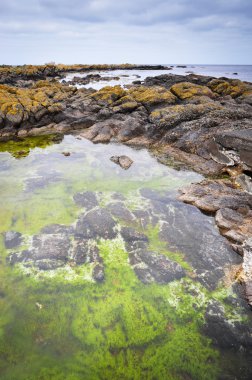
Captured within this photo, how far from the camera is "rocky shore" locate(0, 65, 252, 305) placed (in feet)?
34.6

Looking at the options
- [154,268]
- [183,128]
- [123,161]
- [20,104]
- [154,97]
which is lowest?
[154,268]

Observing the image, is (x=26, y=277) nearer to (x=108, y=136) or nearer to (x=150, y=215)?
(x=150, y=215)

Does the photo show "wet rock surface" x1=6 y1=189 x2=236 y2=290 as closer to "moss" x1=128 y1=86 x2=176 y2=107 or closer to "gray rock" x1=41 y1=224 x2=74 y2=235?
"gray rock" x1=41 y1=224 x2=74 y2=235

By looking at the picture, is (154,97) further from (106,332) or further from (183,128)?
(106,332)

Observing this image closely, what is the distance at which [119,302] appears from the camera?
681 cm

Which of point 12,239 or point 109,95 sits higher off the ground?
point 109,95

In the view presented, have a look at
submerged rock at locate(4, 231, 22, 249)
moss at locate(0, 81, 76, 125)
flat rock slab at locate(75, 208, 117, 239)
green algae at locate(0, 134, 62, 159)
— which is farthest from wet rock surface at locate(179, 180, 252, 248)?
moss at locate(0, 81, 76, 125)

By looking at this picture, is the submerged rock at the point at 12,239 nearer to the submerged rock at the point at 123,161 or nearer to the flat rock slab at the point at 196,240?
the flat rock slab at the point at 196,240

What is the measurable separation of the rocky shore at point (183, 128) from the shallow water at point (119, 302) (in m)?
0.91

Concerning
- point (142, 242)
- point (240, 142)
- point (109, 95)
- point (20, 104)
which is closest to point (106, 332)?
point (142, 242)

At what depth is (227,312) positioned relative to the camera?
254 inches

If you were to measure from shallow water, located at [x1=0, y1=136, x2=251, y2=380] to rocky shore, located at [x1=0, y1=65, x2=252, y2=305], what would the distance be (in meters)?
0.91

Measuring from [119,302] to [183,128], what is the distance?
14976 millimetres

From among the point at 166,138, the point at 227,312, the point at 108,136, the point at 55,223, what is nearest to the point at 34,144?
the point at 108,136
